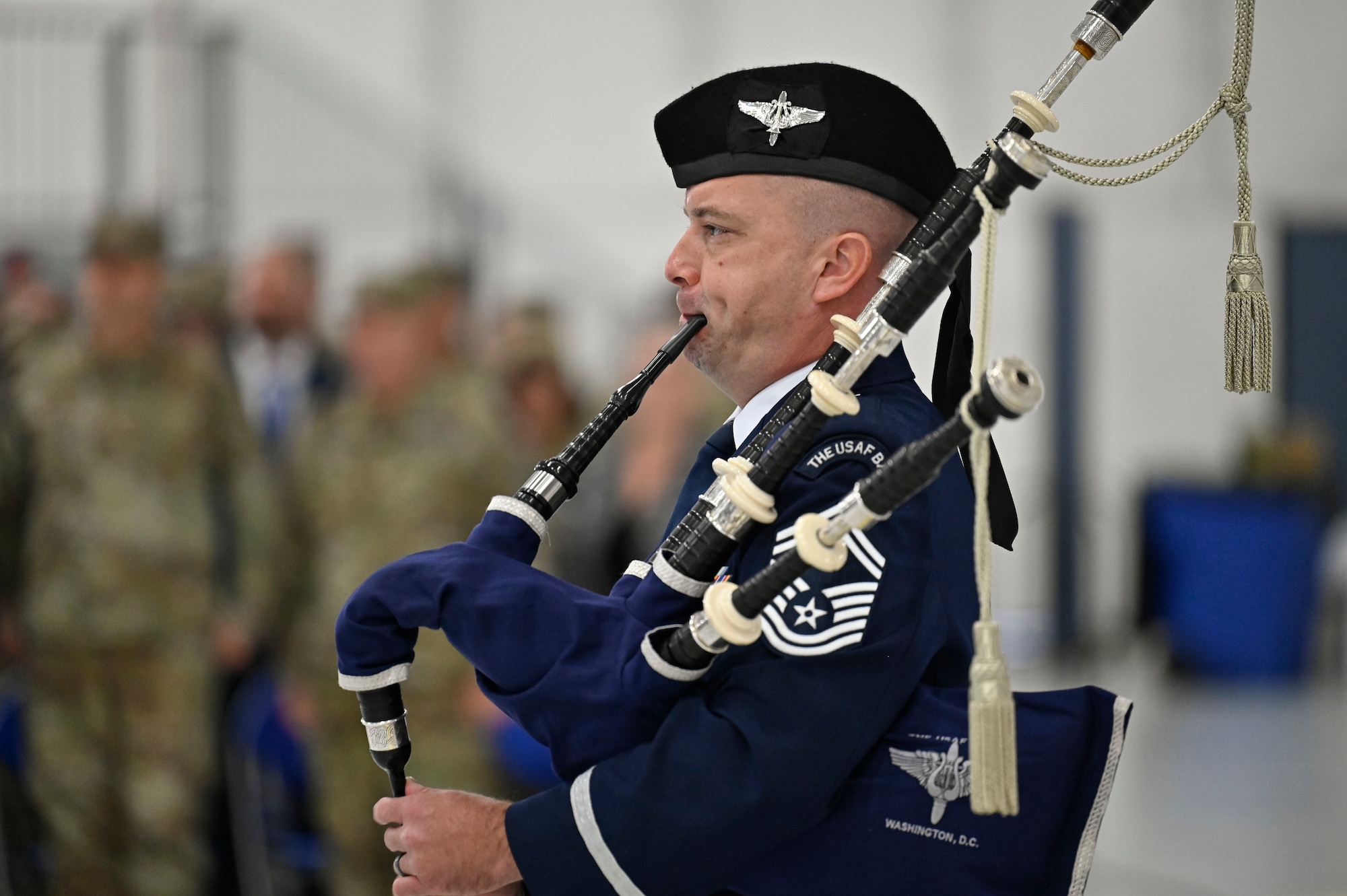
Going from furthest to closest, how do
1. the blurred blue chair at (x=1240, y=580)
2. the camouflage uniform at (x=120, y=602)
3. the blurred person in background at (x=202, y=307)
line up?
the blurred blue chair at (x=1240, y=580) < the blurred person in background at (x=202, y=307) < the camouflage uniform at (x=120, y=602)

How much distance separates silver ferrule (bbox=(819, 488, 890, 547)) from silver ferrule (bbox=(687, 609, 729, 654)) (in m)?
0.13

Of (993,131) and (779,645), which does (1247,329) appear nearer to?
(779,645)

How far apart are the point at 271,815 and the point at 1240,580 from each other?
5143mm

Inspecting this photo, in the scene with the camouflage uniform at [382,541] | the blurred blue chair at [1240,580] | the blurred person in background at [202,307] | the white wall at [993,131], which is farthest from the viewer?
the white wall at [993,131]

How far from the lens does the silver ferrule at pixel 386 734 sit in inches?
56.1

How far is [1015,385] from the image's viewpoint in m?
1.10

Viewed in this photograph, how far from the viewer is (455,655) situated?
389 cm

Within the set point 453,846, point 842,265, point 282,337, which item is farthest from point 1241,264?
point 282,337

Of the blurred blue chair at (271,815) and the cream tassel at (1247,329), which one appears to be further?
the blurred blue chair at (271,815)

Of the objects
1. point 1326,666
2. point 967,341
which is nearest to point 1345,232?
point 1326,666

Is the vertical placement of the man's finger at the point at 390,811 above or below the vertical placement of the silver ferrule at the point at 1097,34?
below

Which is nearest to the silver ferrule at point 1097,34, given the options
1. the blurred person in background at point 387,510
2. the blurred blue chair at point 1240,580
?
the blurred person in background at point 387,510

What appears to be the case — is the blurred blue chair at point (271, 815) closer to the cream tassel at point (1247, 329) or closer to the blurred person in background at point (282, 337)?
the blurred person in background at point (282, 337)

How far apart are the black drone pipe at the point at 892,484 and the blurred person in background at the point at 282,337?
3.55 meters
